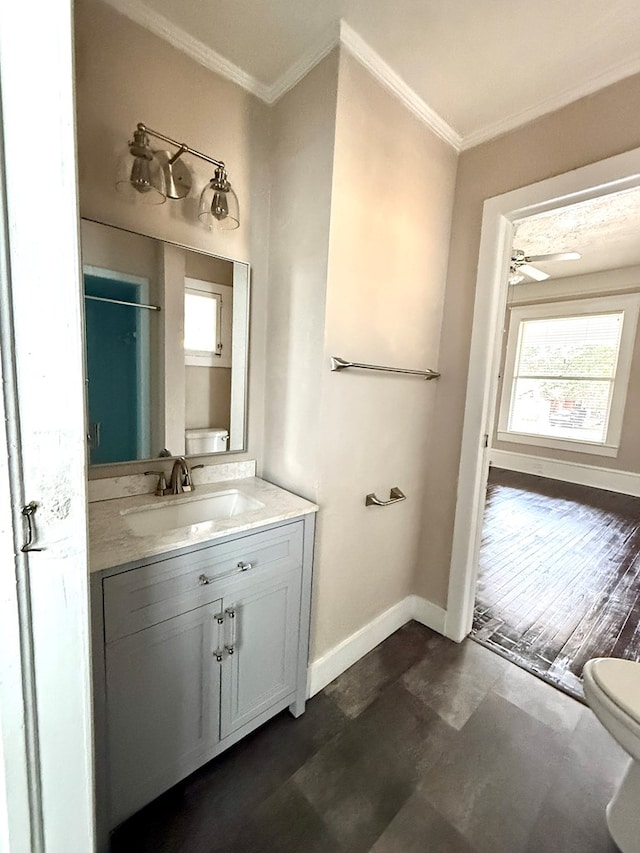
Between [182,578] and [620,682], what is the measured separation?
135 centimetres

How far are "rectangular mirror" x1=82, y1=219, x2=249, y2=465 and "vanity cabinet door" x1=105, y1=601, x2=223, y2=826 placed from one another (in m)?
0.65

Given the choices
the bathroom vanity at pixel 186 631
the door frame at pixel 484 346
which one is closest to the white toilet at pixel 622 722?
the door frame at pixel 484 346

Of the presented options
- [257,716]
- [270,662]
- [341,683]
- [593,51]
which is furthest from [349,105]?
[341,683]

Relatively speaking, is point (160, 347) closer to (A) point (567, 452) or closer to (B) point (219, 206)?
(B) point (219, 206)

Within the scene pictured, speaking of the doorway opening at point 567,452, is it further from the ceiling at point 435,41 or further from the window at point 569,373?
the ceiling at point 435,41

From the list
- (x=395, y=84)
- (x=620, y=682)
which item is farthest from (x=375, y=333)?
(x=620, y=682)

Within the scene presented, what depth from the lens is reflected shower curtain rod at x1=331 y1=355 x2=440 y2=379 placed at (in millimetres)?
1416

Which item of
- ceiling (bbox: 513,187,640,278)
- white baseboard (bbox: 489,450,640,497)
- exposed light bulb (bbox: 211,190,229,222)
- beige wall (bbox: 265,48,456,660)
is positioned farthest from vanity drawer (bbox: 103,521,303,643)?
white baseboard (bbox: 489,450,640,497)

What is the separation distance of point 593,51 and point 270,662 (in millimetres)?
2427

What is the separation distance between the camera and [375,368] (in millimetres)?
1547

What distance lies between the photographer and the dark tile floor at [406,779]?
1.09 m

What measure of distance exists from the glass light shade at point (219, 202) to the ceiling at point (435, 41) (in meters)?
0.45

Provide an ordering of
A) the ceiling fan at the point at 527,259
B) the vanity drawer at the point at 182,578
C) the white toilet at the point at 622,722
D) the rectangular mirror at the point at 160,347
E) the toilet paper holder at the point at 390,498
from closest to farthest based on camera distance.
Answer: the vanity drawer at the point at 182,578, the white toilet at the point at 622,722, the rectangular mirror at the point at 160,347, the toilet paper holder at the point at 390,498, the ceiling fan at the point at 527,259

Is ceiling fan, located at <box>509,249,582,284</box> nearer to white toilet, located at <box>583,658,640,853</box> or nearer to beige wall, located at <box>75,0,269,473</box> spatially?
beige wall, located at <box>75,0,269,473</box>
